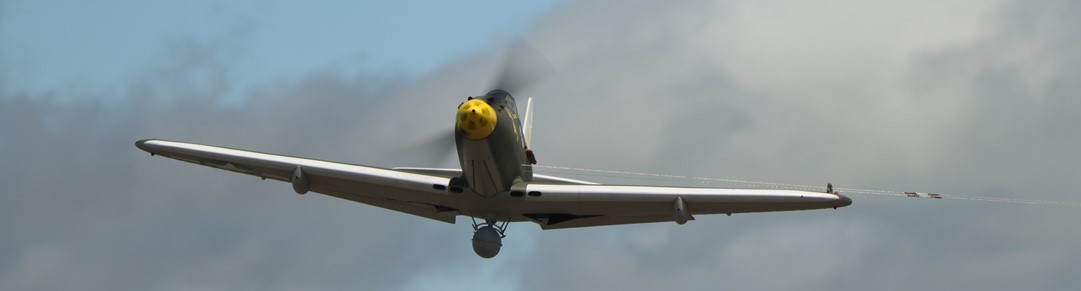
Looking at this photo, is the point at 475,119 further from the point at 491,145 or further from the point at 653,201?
the point at 653,201

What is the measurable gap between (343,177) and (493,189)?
4.47 m

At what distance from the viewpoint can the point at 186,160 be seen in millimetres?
47219

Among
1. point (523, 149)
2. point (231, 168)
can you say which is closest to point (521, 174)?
point (523, 149)

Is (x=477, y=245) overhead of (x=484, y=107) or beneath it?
beneath

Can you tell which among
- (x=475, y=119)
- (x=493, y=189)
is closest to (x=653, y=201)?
(x=493, y=189)

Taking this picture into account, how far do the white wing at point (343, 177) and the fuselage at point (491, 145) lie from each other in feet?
4.90

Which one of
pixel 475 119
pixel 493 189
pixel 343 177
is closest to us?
pixel 475 119

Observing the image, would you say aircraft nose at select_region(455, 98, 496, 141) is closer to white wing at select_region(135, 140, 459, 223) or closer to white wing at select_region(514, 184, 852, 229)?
white wing at select_region(514, 184, 852, 229)

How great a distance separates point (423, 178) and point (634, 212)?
18.0 ft

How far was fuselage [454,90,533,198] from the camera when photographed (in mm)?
40844

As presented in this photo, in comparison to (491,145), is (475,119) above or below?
above

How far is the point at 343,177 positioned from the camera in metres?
45.2

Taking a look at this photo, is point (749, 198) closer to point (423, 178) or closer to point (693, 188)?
point (693, 188)

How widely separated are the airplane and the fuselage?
23 millimetres
